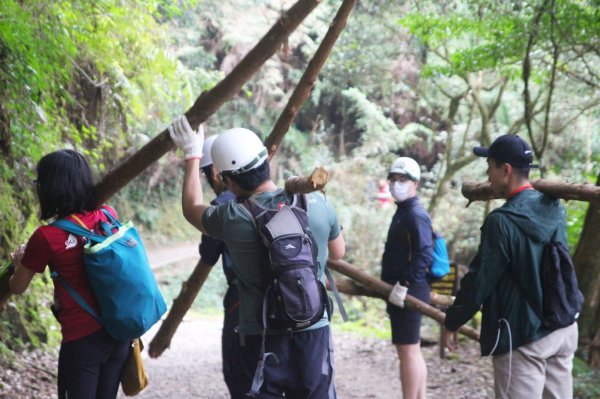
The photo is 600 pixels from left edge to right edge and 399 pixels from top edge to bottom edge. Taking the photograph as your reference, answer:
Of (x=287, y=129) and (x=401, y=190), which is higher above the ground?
(x=287, y=129)

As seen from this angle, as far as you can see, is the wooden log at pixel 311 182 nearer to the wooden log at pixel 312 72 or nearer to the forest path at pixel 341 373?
the wooden log at pixel 312 72

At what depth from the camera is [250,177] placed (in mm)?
3145

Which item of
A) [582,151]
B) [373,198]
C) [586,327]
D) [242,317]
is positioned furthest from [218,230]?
[373,198]

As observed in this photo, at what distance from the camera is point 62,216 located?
324 centimetres

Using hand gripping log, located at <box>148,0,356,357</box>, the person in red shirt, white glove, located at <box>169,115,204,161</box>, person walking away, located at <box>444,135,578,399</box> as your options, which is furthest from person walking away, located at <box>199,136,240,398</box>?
person walking away, located at <box>444,135,578,399</box>

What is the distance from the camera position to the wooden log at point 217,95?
3.69 meters

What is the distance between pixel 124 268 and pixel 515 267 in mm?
2056

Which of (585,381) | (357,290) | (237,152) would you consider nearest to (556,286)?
(237,152)

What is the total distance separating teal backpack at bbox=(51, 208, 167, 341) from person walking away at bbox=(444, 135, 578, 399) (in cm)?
173

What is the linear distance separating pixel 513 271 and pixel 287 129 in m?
2.20

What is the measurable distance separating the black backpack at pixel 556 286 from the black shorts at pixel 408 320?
2207mm

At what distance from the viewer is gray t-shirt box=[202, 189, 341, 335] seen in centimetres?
308

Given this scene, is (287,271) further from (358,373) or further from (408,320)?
(358,373)

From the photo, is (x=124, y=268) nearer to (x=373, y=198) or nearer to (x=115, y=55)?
(x=115, y=55)
